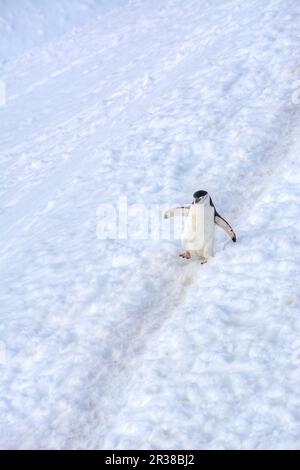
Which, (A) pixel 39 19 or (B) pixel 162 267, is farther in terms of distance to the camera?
(A) pixel 39 19

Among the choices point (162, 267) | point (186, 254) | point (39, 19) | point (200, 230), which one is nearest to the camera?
point (200, 230)

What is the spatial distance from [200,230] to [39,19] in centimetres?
2714

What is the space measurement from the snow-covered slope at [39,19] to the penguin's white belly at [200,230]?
24597 mm

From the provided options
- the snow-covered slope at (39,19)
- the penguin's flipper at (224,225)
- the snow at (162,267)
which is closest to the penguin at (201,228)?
the penguin's flipper at (224,225)

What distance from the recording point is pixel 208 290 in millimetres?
8867

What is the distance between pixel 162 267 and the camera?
967 centimetres

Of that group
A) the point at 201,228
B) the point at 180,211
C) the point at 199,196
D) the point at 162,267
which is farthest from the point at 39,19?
the point at 201,228

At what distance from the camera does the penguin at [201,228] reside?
→ 30.0 feet

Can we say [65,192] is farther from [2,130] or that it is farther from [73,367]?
[2,130]

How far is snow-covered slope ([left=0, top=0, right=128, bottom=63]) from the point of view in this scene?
31750mm

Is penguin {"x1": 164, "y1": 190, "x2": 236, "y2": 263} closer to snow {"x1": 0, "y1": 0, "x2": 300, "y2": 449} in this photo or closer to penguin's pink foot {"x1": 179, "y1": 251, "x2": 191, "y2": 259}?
penguin's pink foot {"x1": 179, "y1": 251, "x2": 191, "y2": 259}

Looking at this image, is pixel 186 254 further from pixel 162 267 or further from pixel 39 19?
pixel 39 19

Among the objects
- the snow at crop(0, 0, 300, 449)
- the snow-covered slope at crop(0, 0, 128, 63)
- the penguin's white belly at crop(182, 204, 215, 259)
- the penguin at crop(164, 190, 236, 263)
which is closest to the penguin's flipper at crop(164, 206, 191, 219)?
the penguin at crop(164, 190, 236, 263)

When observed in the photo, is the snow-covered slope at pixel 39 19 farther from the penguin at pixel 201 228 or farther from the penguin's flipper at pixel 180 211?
the penguin at pixel 201 228
